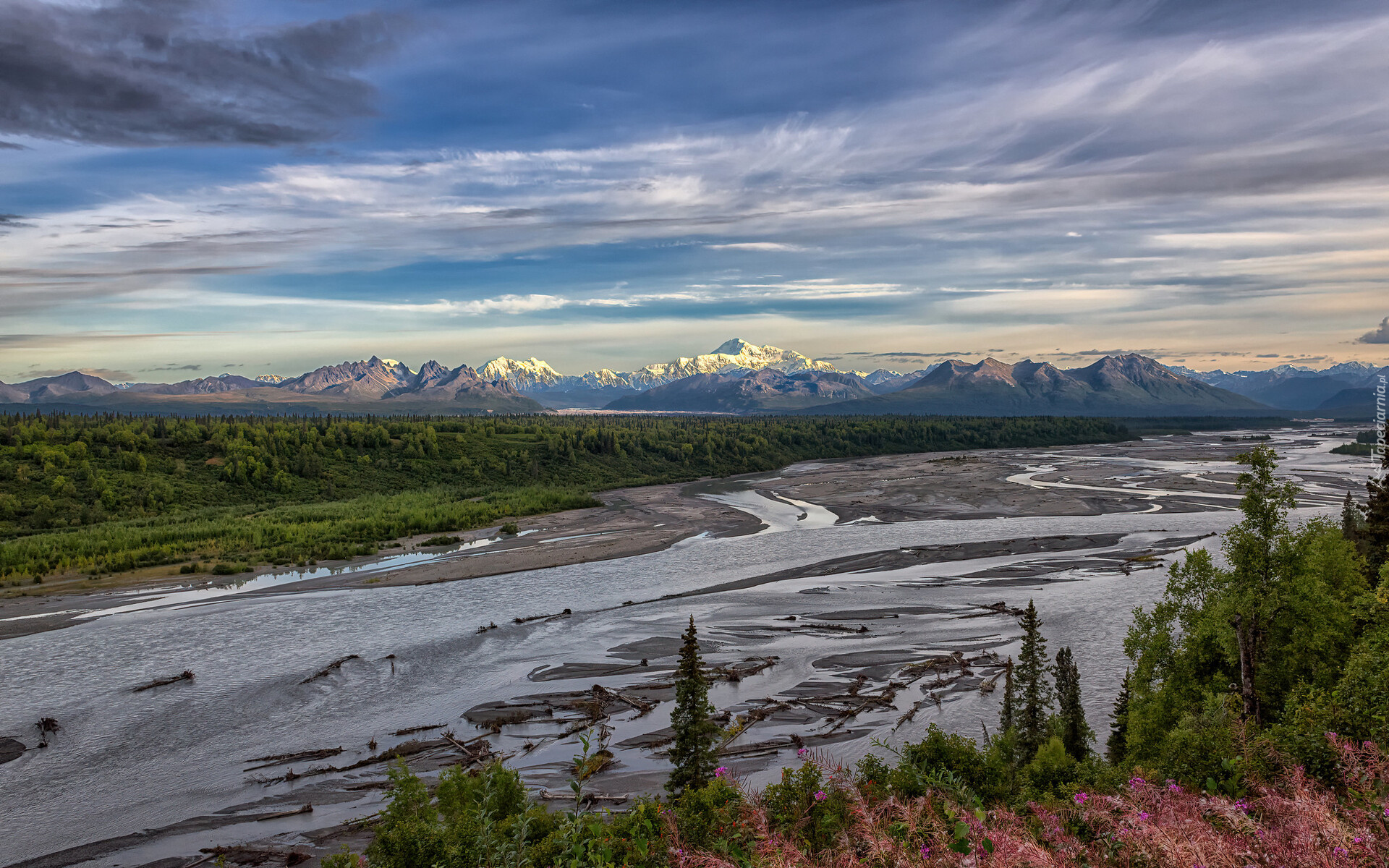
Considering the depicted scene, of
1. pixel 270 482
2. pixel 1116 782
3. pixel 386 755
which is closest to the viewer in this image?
pixel 1116 782

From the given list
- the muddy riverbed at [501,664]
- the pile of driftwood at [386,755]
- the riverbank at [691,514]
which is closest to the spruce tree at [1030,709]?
the muddy riverbed at [501,664]

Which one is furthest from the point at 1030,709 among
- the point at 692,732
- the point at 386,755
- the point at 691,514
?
the point at 691,514

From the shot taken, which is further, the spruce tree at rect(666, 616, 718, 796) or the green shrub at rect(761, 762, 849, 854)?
the spruce tree at rect(666, 616, 718, 796)

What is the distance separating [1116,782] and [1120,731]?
36.5ft

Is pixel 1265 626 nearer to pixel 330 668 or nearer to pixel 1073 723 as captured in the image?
pixel 1073 723

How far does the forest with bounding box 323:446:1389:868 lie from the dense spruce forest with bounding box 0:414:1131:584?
61.3 metres

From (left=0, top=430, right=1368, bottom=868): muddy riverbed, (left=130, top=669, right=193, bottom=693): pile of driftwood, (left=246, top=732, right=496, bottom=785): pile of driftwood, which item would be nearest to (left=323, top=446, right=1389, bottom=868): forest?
(left=246, top=732, right=496, bottom=785): pile of driftwood

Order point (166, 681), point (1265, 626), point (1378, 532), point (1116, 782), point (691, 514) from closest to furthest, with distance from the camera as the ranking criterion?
point (1116, 782) → point (1265, 626) → point (166, 681) → point (1378, 532) → point (691, 514)

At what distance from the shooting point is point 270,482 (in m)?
108

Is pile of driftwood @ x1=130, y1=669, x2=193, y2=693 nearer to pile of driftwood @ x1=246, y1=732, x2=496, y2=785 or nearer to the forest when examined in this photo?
pile of driftwood @ x1=246, y1=732, x2=496, y2=785

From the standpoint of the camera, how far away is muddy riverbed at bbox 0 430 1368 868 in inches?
1035

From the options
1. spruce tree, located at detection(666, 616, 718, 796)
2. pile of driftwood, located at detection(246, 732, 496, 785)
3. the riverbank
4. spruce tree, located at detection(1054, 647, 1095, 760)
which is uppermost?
spruce tree, located at detection(666, 616, 718, 796)

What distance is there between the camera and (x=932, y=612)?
4841 centimetres

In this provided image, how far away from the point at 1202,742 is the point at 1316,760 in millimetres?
2753
